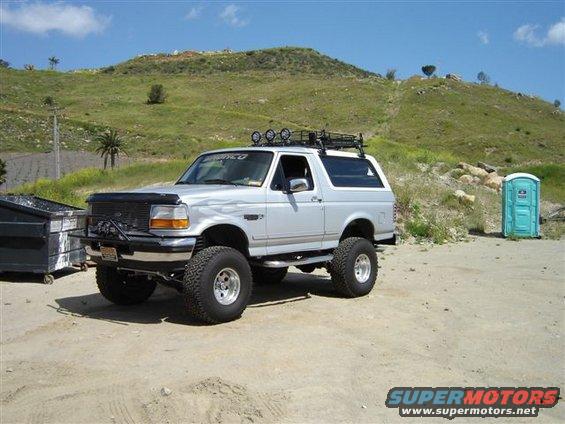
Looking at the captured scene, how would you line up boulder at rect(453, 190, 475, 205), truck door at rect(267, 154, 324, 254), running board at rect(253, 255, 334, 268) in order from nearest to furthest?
running board at rect(253, 255, 334, 268)
truck door at rect(267, 154, 324, 254)
boulder at rect(453, 190, 475, 205)

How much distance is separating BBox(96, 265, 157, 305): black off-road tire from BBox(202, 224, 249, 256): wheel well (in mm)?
1201

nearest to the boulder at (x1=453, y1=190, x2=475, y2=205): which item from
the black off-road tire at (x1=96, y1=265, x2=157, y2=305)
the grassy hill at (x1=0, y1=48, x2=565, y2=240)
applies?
the grassy hill at (x1=0, y1=48, x2=565, y2=240)

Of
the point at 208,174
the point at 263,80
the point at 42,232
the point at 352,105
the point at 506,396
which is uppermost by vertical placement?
the point at 263,80

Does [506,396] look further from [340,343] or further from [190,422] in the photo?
[190,422]


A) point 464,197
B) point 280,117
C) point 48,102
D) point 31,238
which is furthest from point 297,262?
point 48,102

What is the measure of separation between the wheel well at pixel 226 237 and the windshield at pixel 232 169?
26.3 inches

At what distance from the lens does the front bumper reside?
625 cm

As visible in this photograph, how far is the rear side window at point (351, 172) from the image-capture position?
860 cm

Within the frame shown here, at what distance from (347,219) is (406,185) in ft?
35.5

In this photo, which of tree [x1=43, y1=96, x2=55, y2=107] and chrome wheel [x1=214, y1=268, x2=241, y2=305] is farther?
tree [x1=43, y1=96, x2=55, y2=107]

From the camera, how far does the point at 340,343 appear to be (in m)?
6.06

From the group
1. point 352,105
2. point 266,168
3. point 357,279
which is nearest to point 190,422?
point 266,168

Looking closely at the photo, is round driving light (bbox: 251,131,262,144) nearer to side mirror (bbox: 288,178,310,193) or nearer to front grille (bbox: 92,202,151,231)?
side mirror (bbox: 288,178,310,193)

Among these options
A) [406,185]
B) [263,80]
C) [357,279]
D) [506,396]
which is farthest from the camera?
[263,80]
